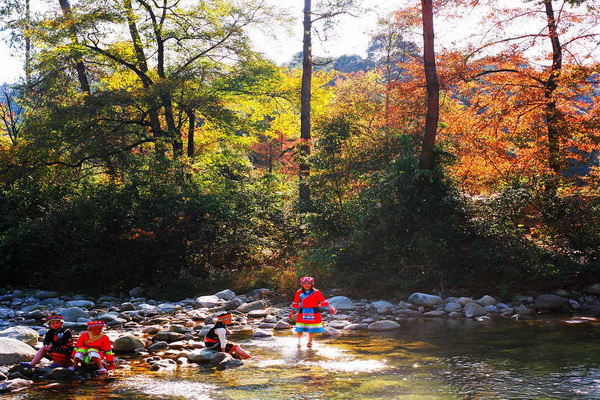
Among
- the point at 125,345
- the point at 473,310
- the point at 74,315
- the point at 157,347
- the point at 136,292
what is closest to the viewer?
the point at 125,345

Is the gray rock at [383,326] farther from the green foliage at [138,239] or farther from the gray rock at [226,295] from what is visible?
the green foliage at [138,239]

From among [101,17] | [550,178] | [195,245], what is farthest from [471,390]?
[101,17]

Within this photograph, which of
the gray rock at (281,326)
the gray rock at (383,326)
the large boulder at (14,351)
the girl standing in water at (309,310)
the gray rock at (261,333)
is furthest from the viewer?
the gray rock at (281,326)

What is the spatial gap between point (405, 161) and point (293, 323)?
193 inches

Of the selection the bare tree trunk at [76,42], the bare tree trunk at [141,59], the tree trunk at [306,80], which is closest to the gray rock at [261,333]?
the tree trunk at [306,80]

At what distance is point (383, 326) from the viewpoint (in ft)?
29.6

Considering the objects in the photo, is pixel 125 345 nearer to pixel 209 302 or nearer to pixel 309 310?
pixel 309 310

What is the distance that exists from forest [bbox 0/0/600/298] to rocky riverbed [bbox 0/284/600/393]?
0.77 meters

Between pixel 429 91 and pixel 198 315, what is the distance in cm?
776

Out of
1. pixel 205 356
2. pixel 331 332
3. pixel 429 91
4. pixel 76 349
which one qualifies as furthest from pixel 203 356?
pixel 429 91

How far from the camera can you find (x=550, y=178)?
11992 millimetres

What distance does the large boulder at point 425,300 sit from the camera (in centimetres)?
1073

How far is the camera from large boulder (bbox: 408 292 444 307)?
10.7 m

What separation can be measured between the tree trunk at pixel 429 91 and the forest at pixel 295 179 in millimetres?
36
